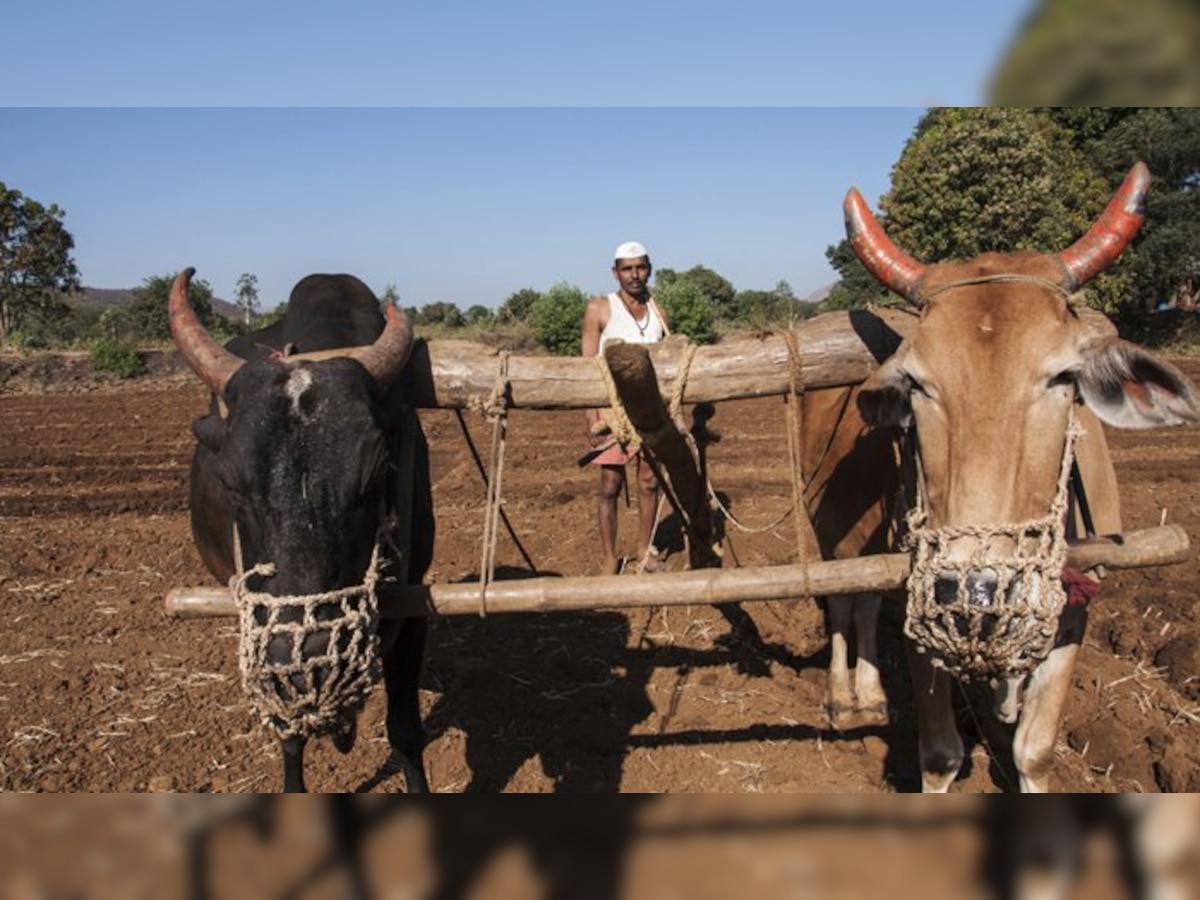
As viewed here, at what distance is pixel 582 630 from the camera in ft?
21.4

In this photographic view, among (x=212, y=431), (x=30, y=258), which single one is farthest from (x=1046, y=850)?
→ (x=30, y=258)

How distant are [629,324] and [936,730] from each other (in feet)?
12.0

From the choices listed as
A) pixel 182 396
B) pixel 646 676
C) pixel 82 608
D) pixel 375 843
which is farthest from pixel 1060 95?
pixel 182 396

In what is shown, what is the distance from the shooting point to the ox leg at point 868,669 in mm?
5039

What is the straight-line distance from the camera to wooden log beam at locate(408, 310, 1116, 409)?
11.6ft

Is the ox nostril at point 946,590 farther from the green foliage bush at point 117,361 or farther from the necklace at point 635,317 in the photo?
the green foliage bush at point 117,361

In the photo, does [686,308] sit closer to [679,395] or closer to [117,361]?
[117,361]

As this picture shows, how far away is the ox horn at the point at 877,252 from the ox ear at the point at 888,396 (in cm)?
38

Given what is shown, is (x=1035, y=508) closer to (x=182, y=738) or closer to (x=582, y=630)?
(x=582, y=630)

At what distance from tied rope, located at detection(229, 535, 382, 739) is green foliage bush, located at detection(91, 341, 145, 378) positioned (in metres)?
30.3

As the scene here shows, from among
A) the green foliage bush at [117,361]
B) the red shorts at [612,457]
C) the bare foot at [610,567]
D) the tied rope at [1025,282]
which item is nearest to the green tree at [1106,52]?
the tied rope at [1025,282]

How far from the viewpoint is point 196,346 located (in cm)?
321

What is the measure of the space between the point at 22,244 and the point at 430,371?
51.6m

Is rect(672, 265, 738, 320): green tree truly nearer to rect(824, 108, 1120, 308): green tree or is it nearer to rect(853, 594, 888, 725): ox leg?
rect(824, 108, 1120, 308): green tree
